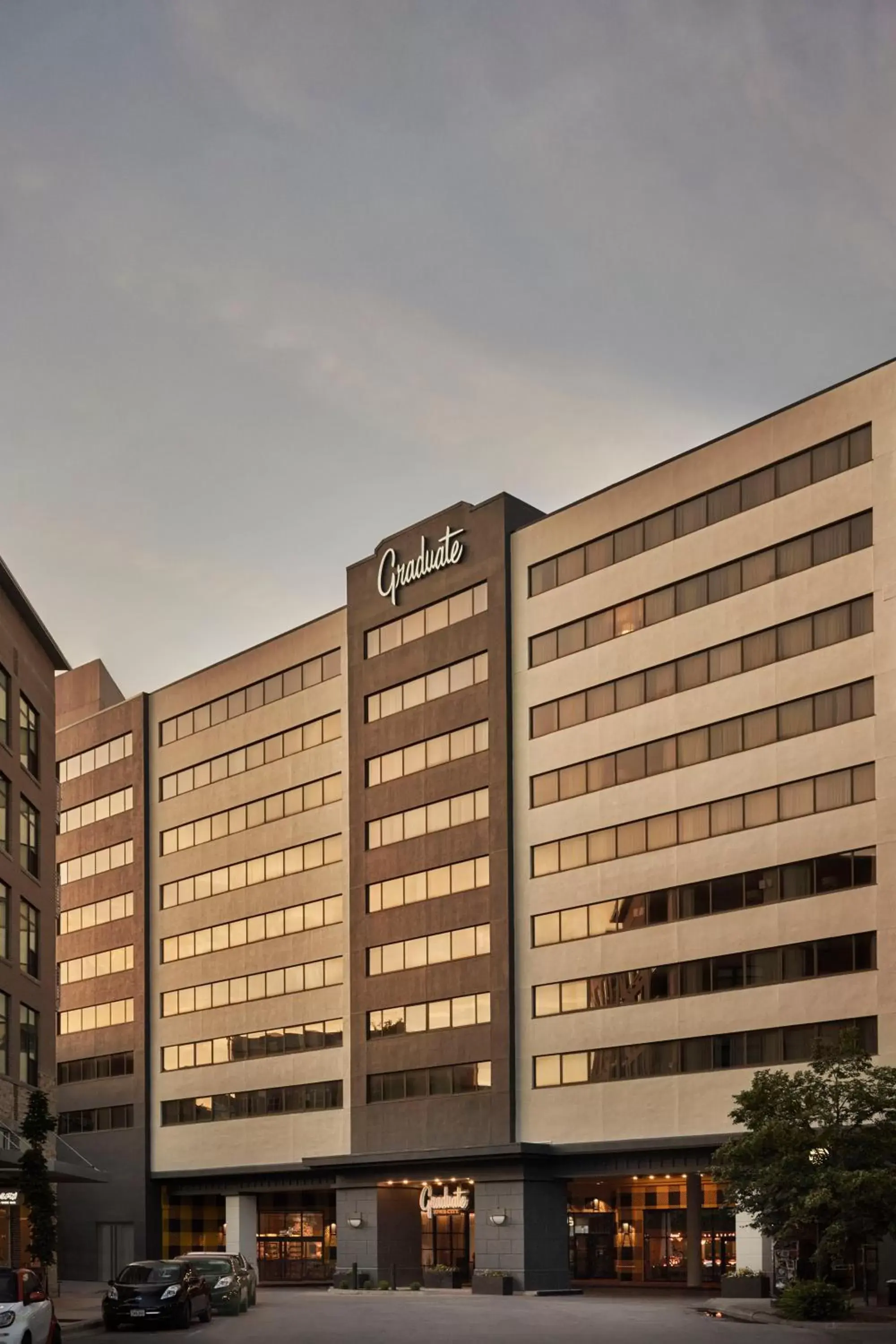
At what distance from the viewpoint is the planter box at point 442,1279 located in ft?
221

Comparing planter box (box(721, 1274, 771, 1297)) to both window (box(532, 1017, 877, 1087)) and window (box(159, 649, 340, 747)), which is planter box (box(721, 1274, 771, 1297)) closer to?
window (box(532, 1017, 877, 1087))

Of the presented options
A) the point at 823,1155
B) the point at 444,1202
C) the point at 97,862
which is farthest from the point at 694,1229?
the point at 97,862

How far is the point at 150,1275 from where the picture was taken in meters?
42.1

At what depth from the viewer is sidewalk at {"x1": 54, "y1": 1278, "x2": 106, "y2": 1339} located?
42969 millimetres

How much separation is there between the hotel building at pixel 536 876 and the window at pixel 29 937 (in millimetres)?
17628

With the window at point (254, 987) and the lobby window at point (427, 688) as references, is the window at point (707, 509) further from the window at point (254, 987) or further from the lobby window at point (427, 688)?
the window at point (254, 987)

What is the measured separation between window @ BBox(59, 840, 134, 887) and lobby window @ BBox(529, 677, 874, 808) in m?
31.2

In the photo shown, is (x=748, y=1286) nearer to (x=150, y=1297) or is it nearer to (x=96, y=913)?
(x=150, y=1297)

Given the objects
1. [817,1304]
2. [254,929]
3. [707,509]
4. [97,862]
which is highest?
[707,509]

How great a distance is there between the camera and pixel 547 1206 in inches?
2542

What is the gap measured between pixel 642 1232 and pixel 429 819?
19.3m

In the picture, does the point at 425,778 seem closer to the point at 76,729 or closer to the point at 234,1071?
the point at 234,1071

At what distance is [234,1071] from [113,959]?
42.0 ft

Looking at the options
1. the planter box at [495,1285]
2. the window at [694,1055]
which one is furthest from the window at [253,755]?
the planter box at [495,1285]
